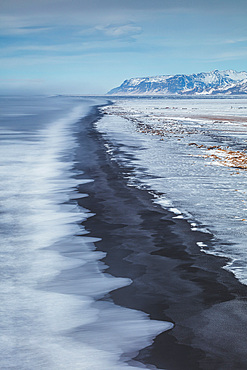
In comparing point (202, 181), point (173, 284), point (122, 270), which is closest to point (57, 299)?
point (122, 270)

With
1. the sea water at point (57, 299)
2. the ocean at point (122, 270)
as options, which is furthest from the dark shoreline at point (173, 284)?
the sea water at point (57, 299)

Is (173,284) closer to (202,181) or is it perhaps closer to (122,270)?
(122,270)

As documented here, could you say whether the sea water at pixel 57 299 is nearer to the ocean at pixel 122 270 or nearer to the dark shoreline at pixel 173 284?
the ocean at pixel 122 270

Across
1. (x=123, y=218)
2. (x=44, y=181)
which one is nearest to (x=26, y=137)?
(x=44, y=181)

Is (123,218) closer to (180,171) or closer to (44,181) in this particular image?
(44,181)

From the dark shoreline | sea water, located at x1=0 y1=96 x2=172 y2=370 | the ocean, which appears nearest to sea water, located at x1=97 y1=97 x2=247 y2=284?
the ocean

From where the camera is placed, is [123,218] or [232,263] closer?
[232,263]

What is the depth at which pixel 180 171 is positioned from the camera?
1455 centimetres

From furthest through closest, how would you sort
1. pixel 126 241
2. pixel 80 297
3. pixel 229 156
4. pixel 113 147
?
pixel 113 147, pixel 229 156, pixel 126 241, pixel 80 297

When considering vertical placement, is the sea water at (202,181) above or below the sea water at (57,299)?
above

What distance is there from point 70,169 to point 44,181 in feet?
7.53

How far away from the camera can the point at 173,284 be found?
579cm

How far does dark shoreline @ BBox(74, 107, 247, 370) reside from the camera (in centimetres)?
421

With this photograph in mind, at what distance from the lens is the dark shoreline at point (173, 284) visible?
166 inches
